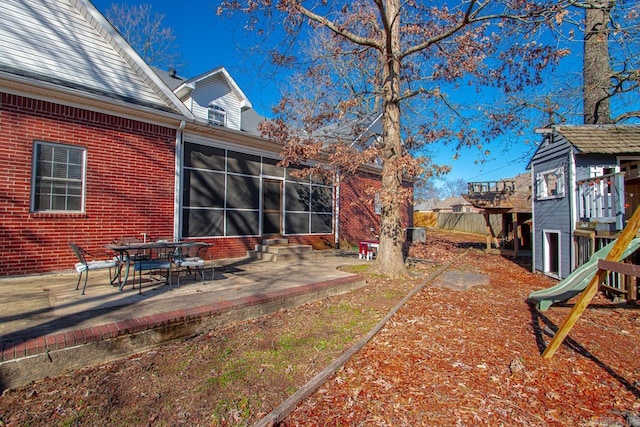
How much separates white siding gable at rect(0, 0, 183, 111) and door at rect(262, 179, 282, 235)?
3731mm

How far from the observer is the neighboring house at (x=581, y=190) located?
289 inches

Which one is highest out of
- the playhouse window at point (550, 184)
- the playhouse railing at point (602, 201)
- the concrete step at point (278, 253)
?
the playhouse window at point (550, 184)

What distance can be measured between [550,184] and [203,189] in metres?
10.4

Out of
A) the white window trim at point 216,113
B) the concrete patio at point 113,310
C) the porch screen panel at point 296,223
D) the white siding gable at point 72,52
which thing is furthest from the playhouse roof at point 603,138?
the white window trim at point 216,113

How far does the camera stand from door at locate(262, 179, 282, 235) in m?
10.7

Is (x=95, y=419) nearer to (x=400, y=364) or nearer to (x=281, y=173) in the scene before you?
(x=400, y=364)

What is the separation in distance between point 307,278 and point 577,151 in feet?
25.2

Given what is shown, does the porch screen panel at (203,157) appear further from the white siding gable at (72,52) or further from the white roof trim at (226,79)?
the white roof trim at (226,79)

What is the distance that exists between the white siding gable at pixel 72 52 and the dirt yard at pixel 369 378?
6.04 metres

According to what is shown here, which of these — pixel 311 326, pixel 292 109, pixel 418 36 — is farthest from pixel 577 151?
pixel 311 326

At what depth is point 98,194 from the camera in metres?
7.04

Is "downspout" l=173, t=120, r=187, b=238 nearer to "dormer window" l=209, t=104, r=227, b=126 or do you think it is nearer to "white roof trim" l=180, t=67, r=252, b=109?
"white roof trim" l=180, t=67, r=252, b=109

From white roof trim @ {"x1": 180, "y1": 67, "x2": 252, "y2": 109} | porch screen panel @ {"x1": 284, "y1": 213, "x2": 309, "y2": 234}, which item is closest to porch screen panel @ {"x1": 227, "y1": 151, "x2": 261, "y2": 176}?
porch screen panel @ {"x1": 284, "y1": 213, "x2": 309, "y2": 234}

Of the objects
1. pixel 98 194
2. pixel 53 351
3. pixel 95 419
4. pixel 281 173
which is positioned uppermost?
pixel 281 173
